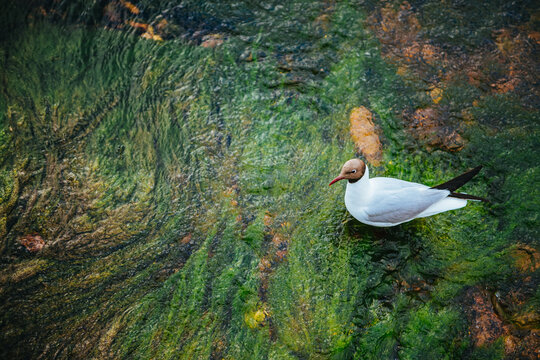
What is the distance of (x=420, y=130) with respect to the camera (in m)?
2.93

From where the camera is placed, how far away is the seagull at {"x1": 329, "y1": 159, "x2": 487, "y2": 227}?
7.78 feet

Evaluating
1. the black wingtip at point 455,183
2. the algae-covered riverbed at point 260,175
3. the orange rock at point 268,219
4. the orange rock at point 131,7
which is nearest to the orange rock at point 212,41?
the algae-covered riverbed at point 260,175

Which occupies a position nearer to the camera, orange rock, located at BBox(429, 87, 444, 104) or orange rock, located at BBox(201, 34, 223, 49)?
orange rock, located at BBox(429, 87, 444, 104)

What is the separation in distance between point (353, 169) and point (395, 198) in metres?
0.33

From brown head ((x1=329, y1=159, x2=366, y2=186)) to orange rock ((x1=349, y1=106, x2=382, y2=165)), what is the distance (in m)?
A: 0.52

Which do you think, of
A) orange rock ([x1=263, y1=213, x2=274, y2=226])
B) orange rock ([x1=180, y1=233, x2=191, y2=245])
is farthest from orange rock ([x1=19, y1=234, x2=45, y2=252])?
orange rock ([x1=263, y1=213, x2=274, y2=226])

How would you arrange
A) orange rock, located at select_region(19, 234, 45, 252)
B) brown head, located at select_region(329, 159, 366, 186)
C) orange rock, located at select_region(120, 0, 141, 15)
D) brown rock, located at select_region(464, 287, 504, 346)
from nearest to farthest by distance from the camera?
brown rock, located at select_region(464, 287, 504, 346) → brown head, located at select_region(329, 159, 366, 186) → orange rock, located at select_region(19, 234, 45, 252) → orange rock, located at select_region(120, 0, 141, 15)

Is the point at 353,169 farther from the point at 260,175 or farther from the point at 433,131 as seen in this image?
the point at 433,131

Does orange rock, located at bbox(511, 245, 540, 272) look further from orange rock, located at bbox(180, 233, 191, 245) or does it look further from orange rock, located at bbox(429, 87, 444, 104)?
orange rock, located at bbox(180, 233, 191, 245)

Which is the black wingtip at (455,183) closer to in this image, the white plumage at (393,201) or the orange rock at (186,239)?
the white plumage at (393,201)

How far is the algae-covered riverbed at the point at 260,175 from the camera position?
2.28 meters

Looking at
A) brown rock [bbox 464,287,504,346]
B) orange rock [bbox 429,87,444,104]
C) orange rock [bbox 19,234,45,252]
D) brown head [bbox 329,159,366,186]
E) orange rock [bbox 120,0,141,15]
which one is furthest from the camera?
orange rock [bbox 120,0,141,15]

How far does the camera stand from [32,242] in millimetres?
2574

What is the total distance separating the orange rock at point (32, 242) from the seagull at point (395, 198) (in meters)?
1.95
